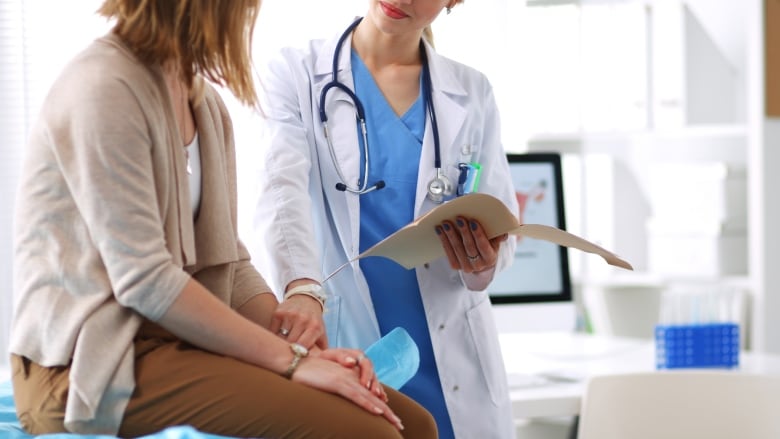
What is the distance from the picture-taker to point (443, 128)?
174 centimetres

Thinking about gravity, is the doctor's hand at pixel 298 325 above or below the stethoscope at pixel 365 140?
below

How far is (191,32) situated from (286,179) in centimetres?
57

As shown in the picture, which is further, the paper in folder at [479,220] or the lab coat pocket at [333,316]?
the lab coat pocket at [333,316]

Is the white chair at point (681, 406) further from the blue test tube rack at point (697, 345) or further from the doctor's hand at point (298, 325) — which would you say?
the doctor's hand at point (298, 325)

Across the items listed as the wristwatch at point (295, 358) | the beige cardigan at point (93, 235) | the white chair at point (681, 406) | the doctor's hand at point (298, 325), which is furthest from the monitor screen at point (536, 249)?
the beige cardigan at point (93, 235)

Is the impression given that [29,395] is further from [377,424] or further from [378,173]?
[378,173]

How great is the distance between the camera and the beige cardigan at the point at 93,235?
3.18 feet

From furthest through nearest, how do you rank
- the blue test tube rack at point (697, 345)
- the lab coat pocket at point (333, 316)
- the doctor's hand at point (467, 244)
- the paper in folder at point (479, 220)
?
1. the blue test tube rack at point (697, 345)
2. the lab coat pocket at point (333, 316)
3. the doctor's hand at point (467, 244)
4. the paper in folder at point (479, 220)

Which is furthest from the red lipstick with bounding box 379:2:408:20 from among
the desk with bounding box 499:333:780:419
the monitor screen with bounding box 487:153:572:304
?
the monitor screen with bounding box 487:153:572:304

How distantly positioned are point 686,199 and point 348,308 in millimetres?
1888

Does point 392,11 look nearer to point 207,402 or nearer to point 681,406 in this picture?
point 207,402

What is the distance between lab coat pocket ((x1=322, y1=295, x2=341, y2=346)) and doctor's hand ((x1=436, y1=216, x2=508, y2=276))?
226mm

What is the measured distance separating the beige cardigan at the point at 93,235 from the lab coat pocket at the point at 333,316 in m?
0.65

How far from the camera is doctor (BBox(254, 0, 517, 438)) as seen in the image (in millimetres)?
1670
